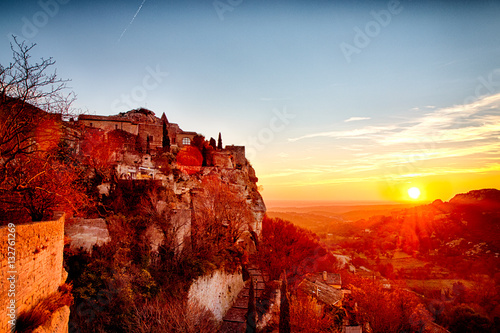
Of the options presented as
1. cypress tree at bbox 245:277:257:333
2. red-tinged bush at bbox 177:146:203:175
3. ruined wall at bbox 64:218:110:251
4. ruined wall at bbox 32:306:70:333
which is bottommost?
cypress tree at bbox 245:277:257:333

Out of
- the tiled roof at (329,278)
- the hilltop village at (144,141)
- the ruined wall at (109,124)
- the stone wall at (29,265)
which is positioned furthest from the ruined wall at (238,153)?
the stone wall at (29,265)

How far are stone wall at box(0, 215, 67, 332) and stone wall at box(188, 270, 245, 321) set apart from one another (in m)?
7.12

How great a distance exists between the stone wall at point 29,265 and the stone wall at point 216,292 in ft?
23.4

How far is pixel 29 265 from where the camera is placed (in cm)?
543

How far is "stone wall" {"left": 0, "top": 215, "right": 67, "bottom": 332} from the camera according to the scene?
441 centimetres

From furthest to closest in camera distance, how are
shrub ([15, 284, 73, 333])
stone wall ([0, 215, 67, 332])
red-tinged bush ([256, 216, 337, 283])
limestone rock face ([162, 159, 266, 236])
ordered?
red-tinged bush ([256, 216, 337, 283]) → limestone rock face ([162, 159, 266, 236]) → shrub ([15, 284, 73, 333]) → stone wall ([0, 215, 67, 332])

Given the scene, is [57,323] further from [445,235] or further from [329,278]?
[445,235]

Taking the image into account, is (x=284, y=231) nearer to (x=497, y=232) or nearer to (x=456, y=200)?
(x=497, y=232)

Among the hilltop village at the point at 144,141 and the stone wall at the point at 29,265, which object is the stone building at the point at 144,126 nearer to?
the hilltop village at the point at 144,141

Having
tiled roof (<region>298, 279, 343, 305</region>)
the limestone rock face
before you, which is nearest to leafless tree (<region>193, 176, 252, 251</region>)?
the limestone rock face

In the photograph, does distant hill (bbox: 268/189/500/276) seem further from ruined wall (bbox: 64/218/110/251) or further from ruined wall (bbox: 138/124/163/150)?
ruined wall (bbox: 64/218/110/251)

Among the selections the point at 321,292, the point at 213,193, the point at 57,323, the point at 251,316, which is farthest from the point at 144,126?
the point at 57,323

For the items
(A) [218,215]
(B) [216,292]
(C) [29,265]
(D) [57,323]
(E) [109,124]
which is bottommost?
(B) [216,292]

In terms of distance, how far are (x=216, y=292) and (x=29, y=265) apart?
11.6 metres
